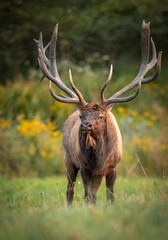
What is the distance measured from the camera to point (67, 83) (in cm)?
1633

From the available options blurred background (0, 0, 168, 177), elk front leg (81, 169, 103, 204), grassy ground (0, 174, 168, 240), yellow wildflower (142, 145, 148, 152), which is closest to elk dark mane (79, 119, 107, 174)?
elk front leg (81, 169, 103, 204)

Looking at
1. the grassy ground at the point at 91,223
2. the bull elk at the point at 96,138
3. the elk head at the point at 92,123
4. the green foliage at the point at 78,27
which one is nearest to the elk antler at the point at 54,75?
the bull elk at the point at 96,138

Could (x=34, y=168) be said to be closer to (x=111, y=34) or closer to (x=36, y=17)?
(x=36, y=17)

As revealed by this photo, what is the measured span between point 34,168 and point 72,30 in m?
8.21

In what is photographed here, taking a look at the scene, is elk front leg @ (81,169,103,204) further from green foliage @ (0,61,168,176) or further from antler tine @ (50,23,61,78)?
green foliage @ (0,61,168,176)

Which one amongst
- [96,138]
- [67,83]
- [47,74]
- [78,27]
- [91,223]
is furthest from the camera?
[78,27]

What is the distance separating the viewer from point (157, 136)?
1286 centimetres

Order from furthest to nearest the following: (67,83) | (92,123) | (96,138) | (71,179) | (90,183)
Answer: (67,83) → (71,179) → (90,183) → (96,138) → (92,123)

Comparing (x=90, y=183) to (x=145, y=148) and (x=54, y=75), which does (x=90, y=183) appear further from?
(x=145, y=148)

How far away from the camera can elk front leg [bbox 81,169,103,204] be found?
7032 mm

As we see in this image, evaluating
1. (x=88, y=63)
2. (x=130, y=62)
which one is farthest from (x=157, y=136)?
(x=130, y=62)

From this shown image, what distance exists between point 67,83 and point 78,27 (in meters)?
4.27

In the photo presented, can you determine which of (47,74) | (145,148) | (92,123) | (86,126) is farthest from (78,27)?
(86,126)

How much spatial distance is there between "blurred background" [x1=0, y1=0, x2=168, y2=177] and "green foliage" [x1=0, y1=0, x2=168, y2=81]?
0.04m
